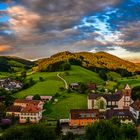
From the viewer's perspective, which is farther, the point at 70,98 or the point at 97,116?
the point at 70,98

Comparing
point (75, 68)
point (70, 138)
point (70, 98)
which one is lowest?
point (70, 138)

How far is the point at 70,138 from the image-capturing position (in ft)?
196

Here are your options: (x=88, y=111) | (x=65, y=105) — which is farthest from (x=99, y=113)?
(x=65, y=105)

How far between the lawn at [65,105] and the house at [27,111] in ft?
8.15

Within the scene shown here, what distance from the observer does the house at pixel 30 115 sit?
7838 cm

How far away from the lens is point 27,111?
79500mm

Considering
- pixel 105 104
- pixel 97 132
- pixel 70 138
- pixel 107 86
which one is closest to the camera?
pixel 97 132

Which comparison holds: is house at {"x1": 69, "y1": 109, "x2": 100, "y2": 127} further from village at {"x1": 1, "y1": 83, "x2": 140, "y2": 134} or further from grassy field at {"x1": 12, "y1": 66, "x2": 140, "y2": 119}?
grassy field at {"x1": 12, "y1": 66, "x2": 140, "y2": 119}

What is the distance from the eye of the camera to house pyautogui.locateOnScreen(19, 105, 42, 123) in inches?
3086

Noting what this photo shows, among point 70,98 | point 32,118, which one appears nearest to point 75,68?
point 70,98

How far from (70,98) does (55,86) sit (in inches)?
658

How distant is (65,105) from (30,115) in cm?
1058

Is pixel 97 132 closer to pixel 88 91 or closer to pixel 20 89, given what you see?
pixel 88 91

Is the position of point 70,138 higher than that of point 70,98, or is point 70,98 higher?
point 70,98
